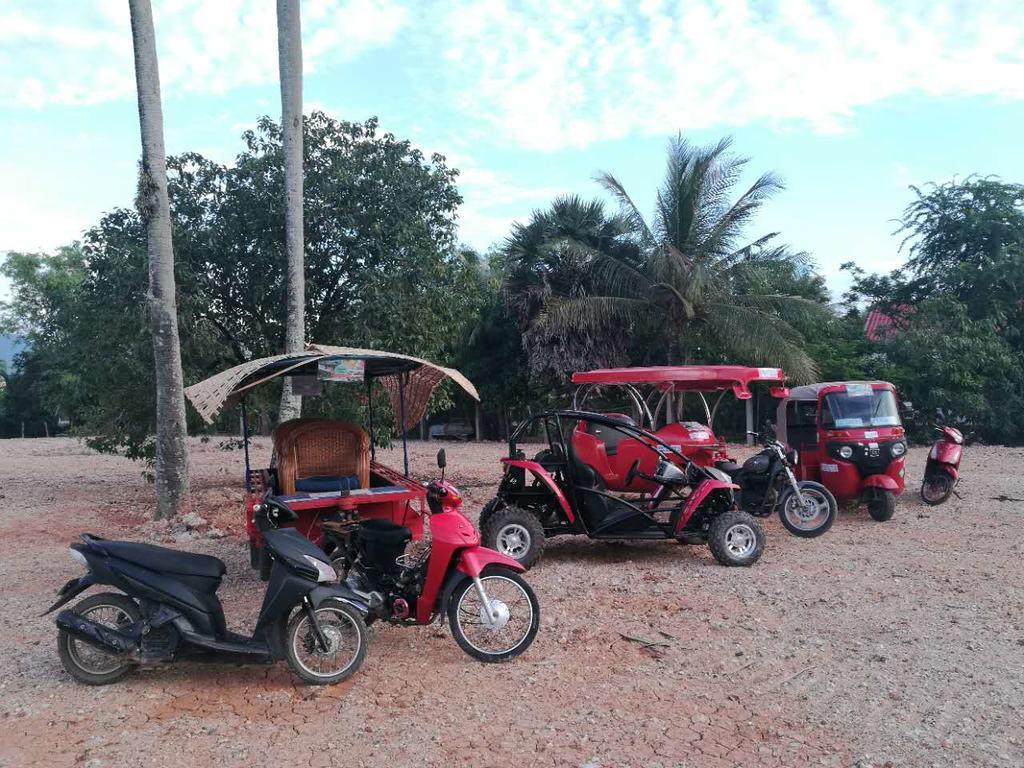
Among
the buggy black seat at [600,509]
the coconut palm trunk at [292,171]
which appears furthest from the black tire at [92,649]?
the coconut palm trunk at [292,171]

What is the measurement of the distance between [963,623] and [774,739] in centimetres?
266

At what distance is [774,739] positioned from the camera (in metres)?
4.34

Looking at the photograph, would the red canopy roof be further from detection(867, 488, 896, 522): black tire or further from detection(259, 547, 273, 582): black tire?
detection(259, 547, 273, 582): black tire

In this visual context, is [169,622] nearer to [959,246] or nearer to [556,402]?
[556,402]

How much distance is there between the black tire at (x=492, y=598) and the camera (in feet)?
18.0

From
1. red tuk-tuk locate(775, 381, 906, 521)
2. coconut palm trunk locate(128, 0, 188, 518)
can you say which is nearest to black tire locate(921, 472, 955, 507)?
red tuk-tuk locate(775, 381, 906, 521)

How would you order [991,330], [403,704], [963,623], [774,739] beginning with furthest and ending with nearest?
[991,330], [963,623], [403,704], [774,739]

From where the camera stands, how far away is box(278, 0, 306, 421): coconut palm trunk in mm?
11891

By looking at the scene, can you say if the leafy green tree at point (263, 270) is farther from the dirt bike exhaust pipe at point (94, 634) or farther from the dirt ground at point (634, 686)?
the dirt bike exhaust pipe at point (94, 634)

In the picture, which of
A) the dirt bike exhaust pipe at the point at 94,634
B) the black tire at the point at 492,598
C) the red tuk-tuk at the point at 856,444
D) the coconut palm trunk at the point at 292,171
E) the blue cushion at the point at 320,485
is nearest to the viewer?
the dirt bike exhaust pipe at the point at 94,634

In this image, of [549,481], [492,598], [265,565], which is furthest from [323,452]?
[492,598]

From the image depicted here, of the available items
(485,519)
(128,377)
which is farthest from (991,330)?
(128,377)

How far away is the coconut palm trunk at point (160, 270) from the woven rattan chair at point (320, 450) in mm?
3682

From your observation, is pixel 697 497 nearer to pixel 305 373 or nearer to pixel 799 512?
pixel 799 512
